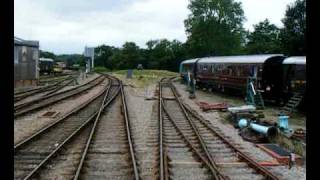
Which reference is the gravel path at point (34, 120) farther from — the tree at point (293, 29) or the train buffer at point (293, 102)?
the tree at point (293, 29)

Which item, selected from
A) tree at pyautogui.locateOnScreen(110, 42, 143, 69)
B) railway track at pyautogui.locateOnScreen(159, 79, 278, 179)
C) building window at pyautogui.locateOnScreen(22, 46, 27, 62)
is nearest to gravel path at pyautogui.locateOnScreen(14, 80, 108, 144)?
railway track at pyautogui.locateOnScreen(159, 79, 278, 179)

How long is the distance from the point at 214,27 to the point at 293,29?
39.1 meters

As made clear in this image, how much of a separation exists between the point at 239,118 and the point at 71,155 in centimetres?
896

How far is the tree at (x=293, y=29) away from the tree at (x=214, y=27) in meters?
36.2

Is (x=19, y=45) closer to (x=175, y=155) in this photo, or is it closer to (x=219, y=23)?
(x=175, y=155)

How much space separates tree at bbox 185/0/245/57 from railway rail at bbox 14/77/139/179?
214 feet

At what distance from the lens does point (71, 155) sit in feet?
40.7

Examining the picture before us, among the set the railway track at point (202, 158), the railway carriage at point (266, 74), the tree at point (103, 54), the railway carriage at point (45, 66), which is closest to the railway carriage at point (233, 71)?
the railway carriage at point (266, 74)

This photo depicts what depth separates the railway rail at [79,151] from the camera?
10195 millimetres

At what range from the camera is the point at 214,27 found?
3337 inches

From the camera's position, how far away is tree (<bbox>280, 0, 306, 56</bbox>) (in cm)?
4491

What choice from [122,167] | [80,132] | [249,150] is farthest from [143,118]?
[122,167]

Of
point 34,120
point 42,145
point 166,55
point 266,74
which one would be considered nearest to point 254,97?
point 266,74

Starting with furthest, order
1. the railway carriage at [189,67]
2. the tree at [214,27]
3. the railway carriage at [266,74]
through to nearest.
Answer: the tree at [214,27], the railway carriage at [189,67], the railway carriage at [266,74]
